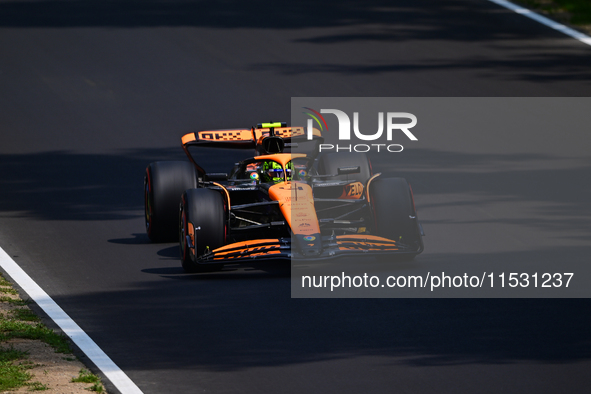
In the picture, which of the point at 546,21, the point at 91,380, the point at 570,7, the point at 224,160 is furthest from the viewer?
the point at 570,7

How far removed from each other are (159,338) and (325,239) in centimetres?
Answer: 238

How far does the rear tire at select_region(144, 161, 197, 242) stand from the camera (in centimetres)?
1177

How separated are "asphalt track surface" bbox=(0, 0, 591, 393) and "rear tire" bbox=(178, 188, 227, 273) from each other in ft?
0.75

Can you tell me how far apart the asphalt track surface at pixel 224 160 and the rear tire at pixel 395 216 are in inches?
32.5

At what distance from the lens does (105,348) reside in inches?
327

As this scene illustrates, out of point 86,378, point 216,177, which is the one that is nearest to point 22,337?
point 86,378

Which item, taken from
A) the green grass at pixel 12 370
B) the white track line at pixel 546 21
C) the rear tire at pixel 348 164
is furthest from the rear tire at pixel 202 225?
the white track line at pixel 546 21

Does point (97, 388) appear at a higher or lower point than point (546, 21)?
lower

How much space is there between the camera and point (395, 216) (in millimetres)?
10742

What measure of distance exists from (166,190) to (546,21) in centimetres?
1662

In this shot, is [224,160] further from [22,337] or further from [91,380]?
[91,380]

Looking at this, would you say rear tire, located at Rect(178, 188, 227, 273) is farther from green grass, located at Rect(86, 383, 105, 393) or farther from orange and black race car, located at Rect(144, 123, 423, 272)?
green grass, located at Rect(86, 383, 105, 393)

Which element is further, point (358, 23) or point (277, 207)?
point (358, 23)

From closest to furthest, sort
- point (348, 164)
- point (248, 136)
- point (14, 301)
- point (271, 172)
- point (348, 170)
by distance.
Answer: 1. point (14, 301)
2. point (348, 170)
3. point (271, 172)
4. point (348, 164)
5. point (248, 136)
